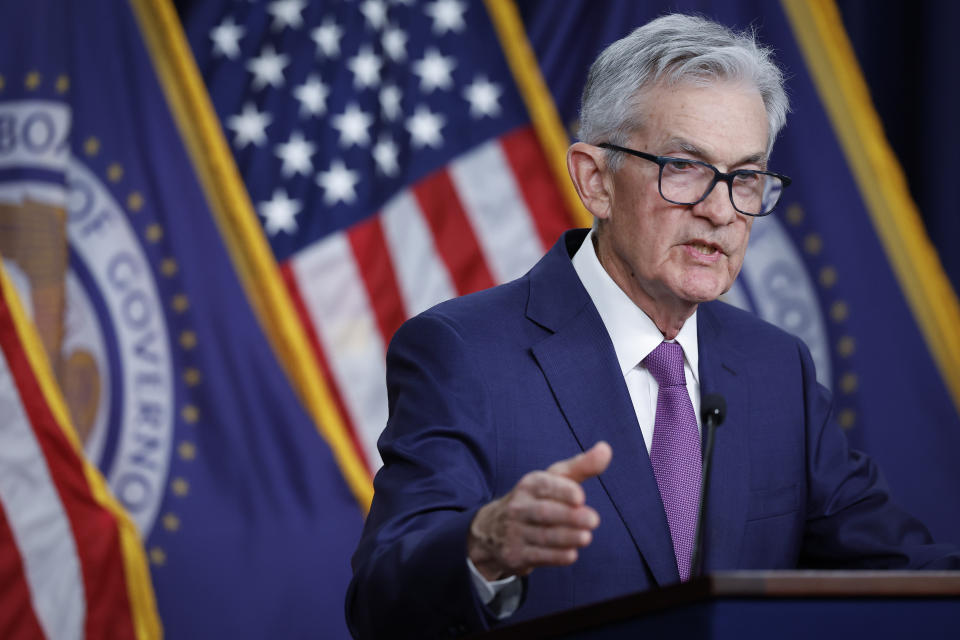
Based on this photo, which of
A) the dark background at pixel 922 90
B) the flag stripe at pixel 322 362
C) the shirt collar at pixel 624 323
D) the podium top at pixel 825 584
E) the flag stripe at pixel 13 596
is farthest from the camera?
the dark background at pixel 922 90

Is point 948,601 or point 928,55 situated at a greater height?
point 928,55

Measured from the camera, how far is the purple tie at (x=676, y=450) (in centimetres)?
171

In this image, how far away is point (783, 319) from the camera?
4055 mm

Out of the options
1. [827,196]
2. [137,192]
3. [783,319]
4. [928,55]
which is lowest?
[783,319]

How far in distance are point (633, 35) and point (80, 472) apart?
7.32ft

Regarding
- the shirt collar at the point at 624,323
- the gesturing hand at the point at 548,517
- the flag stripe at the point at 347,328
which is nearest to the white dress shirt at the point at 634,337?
the shirt collar at the point at 624,323

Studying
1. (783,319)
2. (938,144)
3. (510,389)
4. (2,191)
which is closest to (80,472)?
(2,191)

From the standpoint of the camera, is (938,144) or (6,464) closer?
(6,464)

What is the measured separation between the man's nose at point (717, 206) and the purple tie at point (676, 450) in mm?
219

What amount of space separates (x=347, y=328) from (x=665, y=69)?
217cm

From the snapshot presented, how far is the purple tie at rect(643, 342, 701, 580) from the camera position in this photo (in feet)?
Result: 5.60

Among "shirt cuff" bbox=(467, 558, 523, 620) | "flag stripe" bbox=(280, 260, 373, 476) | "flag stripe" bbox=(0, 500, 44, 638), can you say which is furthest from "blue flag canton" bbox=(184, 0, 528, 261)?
"shirt cuff" bbox=(467, 558, 523, 620)

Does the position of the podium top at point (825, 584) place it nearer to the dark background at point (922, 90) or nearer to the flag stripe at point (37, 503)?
the flag stripe at point (37, 503)

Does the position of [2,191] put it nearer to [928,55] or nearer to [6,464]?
[6,464]
